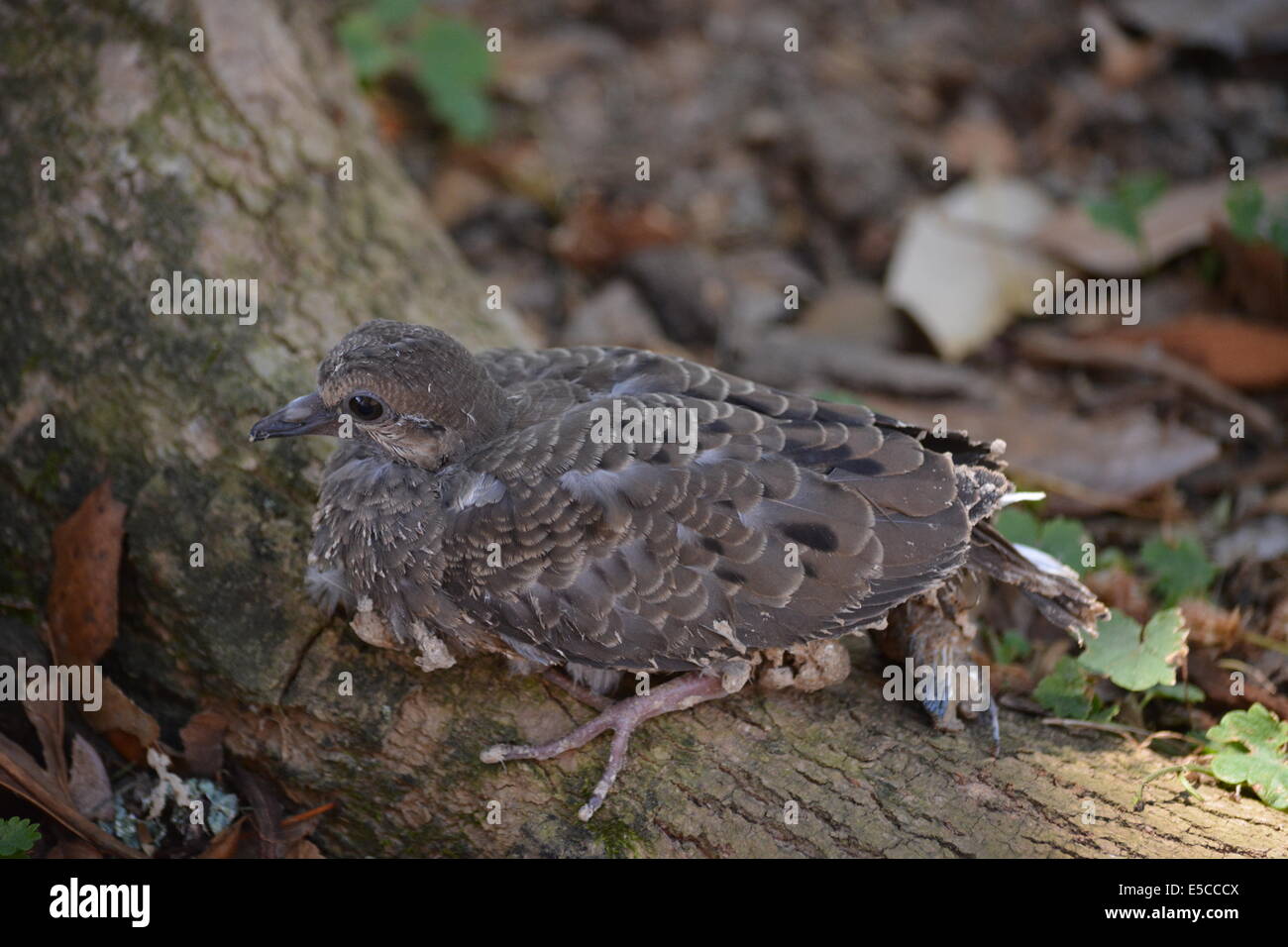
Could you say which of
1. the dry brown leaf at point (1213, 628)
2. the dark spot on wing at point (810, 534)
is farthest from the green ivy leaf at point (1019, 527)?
the dark spot on wing at point (810, 534)

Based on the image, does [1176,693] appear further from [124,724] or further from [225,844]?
[124,724]

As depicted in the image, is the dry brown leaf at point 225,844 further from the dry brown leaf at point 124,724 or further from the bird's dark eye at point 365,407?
the bird's dark eye at point 365,407

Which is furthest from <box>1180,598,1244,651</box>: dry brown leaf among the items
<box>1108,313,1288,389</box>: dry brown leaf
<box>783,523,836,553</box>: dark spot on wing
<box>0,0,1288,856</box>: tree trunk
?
<box>1108,313,1288,389</box>: dry brown leaf

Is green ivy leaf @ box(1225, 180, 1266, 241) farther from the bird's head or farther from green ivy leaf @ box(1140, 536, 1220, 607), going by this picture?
the bird's head

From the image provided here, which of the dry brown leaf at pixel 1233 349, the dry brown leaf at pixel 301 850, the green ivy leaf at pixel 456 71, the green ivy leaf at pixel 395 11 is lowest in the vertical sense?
the dry brown leaf at pixel 301 850

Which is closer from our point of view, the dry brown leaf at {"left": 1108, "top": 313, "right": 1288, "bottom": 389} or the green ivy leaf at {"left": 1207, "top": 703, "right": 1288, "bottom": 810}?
the green ivy leaf at {"left": 1207, "top": 703, "right": 1288, "bottom": 810}

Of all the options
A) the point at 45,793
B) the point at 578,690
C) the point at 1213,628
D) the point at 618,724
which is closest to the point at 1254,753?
the point at 1213,628
